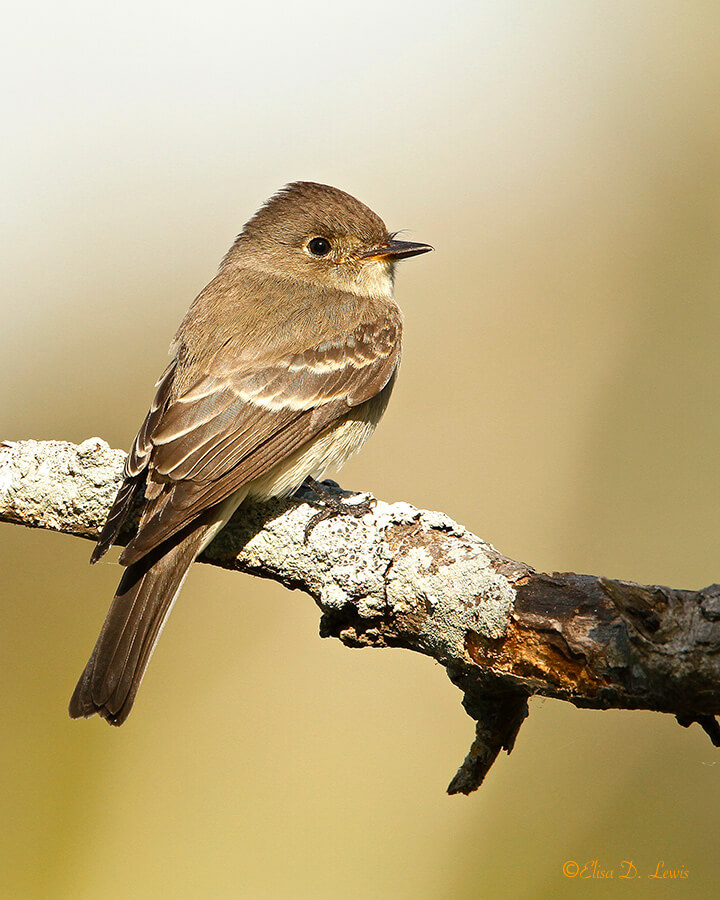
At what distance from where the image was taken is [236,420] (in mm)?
4355

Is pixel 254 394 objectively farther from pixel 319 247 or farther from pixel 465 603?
pixel 465 603

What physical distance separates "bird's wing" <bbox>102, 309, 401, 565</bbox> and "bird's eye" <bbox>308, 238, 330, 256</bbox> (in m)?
0.70

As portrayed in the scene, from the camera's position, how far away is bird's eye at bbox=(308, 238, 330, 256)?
5.60 meters

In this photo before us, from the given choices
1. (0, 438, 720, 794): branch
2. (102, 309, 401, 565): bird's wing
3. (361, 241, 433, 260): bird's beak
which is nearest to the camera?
(0, 438, 720, 794): branch

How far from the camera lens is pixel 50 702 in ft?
18.7

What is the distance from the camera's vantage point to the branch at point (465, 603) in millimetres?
2797

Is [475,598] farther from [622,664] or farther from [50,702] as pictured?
[50,702]

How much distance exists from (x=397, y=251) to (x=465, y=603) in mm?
2755

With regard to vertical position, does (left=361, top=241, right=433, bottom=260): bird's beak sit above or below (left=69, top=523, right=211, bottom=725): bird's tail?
above

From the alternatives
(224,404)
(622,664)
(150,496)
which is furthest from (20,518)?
(622,664)

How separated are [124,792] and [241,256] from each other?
315 centimetres

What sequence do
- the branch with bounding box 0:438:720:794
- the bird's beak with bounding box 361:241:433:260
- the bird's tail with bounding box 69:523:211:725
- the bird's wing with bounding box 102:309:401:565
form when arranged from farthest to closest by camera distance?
the bird's beak with bounding box 361:241:433:260 < the bird's wing with bounding box 102:309:401:565 < the bird's tail with bounding box 69:523:211:725 < the branch with bounding box 0:438:720:794

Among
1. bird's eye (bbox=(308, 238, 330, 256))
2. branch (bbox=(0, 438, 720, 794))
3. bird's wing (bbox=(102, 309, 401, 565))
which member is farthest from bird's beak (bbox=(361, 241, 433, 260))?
branch (bbox=(0, 438, 720, 794))

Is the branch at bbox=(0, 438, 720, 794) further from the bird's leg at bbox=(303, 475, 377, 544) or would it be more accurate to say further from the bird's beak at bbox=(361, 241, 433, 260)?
the bird's beak at bbox=(361, 241, 433, 260)
